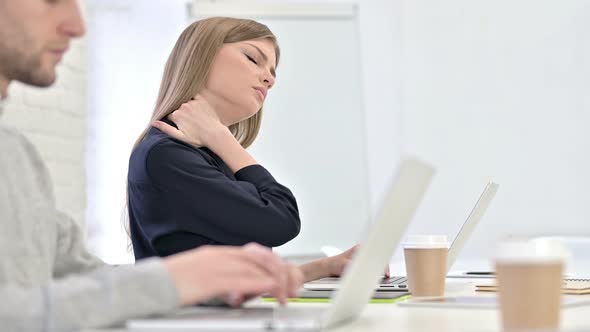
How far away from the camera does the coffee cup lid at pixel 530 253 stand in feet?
2.57

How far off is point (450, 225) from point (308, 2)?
4.00 feet

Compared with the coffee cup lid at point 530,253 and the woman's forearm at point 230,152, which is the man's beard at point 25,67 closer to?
the coffee cup lid at point 530,253

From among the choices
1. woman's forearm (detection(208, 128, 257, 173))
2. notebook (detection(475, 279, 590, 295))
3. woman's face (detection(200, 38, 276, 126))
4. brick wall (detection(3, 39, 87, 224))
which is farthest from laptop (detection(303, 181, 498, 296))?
brick wall (detection(3, 39, 87, 224))

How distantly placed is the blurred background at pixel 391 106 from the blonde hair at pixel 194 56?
1733mm

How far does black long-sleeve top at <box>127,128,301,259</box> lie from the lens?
161cm

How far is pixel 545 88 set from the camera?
365 cm

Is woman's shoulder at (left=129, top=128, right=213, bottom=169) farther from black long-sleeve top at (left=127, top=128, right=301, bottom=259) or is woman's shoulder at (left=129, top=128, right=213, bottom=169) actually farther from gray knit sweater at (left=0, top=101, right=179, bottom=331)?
gray knit sweater at (left=0, top=101, right=179, bottom=331)

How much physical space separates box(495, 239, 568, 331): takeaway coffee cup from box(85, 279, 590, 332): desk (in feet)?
0.10

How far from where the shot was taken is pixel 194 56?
6.01 ft

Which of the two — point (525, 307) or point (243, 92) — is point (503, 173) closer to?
point (243, 92)

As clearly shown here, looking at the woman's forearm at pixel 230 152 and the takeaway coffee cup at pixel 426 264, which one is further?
the woman's forearm at pixel 230 152

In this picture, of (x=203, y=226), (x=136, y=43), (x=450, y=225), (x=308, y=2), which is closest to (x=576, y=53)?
(x=450, y=225)

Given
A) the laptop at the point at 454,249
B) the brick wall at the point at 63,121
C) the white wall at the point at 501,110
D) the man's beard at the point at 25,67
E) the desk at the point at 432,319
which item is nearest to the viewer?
the desk at the point at 432,319

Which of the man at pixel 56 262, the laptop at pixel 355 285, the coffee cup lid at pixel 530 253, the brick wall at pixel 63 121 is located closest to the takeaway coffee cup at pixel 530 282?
the coffee cup lid at pixel 530 253
